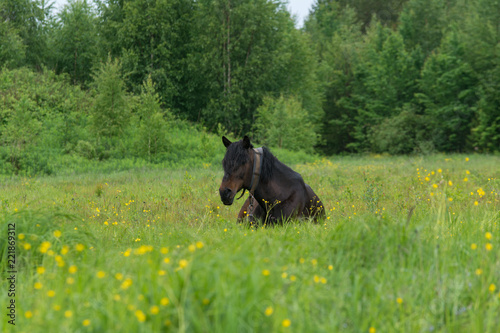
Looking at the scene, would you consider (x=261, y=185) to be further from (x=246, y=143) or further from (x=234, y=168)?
(x=246, y=143)

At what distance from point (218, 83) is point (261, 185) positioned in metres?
31.2

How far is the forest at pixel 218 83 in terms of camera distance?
22656 mm

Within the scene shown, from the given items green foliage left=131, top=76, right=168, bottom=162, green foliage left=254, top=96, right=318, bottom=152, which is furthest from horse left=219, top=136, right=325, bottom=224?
green foliage left=254, top=96, right=318, bottom=152

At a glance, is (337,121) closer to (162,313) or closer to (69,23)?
(69,23)

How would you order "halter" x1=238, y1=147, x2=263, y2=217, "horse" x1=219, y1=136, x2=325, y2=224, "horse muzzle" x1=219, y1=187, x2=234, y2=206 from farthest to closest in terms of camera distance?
"halter" x1=238, y1=147, x2=263, y2=217
"horse" x1=219, y1=136, x2=325, y2=224
"horse muzzle" x1=219, y1=187, x2=234, y2=206

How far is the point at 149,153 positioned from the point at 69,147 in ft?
13.4

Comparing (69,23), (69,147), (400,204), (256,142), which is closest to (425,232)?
(400,204)

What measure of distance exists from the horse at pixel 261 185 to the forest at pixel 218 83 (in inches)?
613

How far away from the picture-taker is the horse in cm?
548

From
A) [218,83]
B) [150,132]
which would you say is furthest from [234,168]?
[218,83]

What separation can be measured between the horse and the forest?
15.6m

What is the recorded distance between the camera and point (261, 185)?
233 inches

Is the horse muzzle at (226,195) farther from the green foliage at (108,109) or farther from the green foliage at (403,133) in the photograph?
the green foliage at (403,133)

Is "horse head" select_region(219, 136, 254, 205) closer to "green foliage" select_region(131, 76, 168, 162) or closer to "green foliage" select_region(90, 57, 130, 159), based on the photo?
"green foliage" select_region(131, 76, 168, 162)
